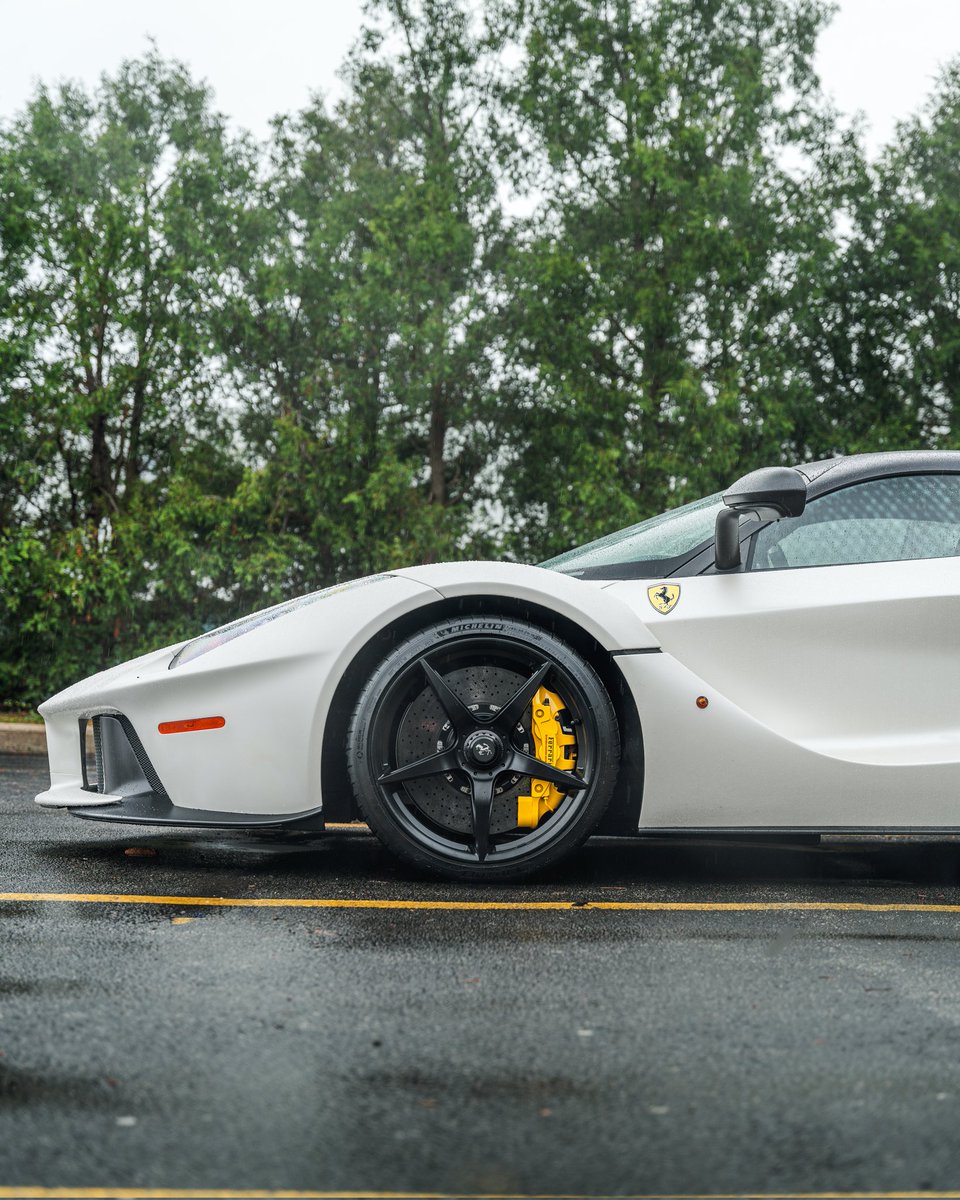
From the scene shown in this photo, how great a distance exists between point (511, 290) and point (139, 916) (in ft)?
41.1

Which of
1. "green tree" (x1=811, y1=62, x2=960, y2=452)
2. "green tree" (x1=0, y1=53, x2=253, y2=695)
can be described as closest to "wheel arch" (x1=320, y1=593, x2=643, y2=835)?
"green tree" (x1=0, y1=53, x2=253, y2=695)

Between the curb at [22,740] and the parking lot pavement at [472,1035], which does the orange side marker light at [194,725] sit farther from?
the curb at [22,740]

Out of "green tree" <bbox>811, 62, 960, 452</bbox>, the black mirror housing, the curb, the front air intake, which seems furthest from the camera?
"green tree" <bbox>811, 62, 960, 452</bbox>

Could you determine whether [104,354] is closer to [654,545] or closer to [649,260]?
[649,260]

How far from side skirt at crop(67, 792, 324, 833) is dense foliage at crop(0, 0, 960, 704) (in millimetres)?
8840

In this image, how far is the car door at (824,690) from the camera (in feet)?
12.6

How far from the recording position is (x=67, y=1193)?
1.64m

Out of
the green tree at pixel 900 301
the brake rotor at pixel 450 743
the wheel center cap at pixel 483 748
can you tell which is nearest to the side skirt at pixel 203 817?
the brake rotor at pixel 450 743

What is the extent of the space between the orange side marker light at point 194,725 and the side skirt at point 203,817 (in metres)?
0.21

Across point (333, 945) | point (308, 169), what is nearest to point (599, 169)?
point (308, 169)

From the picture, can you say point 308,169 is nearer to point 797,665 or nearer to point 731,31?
point 731,31

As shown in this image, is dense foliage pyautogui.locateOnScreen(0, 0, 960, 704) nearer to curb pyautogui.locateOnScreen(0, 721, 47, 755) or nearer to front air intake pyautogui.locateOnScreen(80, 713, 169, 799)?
curb pyautogui.locateOnScreen(0, 721, 47, 755)

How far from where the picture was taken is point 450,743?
12.6 feet

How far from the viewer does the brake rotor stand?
3.84m
